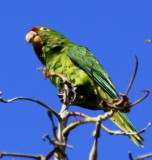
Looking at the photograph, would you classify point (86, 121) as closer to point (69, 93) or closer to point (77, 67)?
point (69, 93)

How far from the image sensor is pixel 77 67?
4.63 m

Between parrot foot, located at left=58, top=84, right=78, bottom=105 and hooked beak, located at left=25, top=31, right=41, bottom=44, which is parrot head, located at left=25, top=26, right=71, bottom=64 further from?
parrot foot, located at left=58, top=84, right=78, bottom=105

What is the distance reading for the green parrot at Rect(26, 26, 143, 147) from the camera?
4199 mm

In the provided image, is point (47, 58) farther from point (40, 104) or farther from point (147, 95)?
point (147, 95)

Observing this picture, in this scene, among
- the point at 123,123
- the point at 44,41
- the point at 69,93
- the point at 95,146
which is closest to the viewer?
the point at 95,146

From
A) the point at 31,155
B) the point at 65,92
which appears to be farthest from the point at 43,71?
the point at 31,155

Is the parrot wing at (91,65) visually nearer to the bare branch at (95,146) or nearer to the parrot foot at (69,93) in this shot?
the parrot foot at (69,93)

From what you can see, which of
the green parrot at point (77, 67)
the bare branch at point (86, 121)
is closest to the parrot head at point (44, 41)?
the green parrot at point (77, 67)

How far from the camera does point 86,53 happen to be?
504 centimetres

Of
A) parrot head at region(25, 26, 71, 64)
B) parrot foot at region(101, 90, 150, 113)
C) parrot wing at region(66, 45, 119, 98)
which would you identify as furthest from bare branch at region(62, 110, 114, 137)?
parrot head at region(25, 26, 71, 64)

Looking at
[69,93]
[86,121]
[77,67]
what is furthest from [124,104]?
[77,67]

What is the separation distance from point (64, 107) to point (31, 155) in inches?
43.3

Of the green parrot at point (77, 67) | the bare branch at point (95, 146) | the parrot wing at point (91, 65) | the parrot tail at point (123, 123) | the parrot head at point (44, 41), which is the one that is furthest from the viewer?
the parrot head at point (44, 41)

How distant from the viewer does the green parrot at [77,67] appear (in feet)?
13.8
